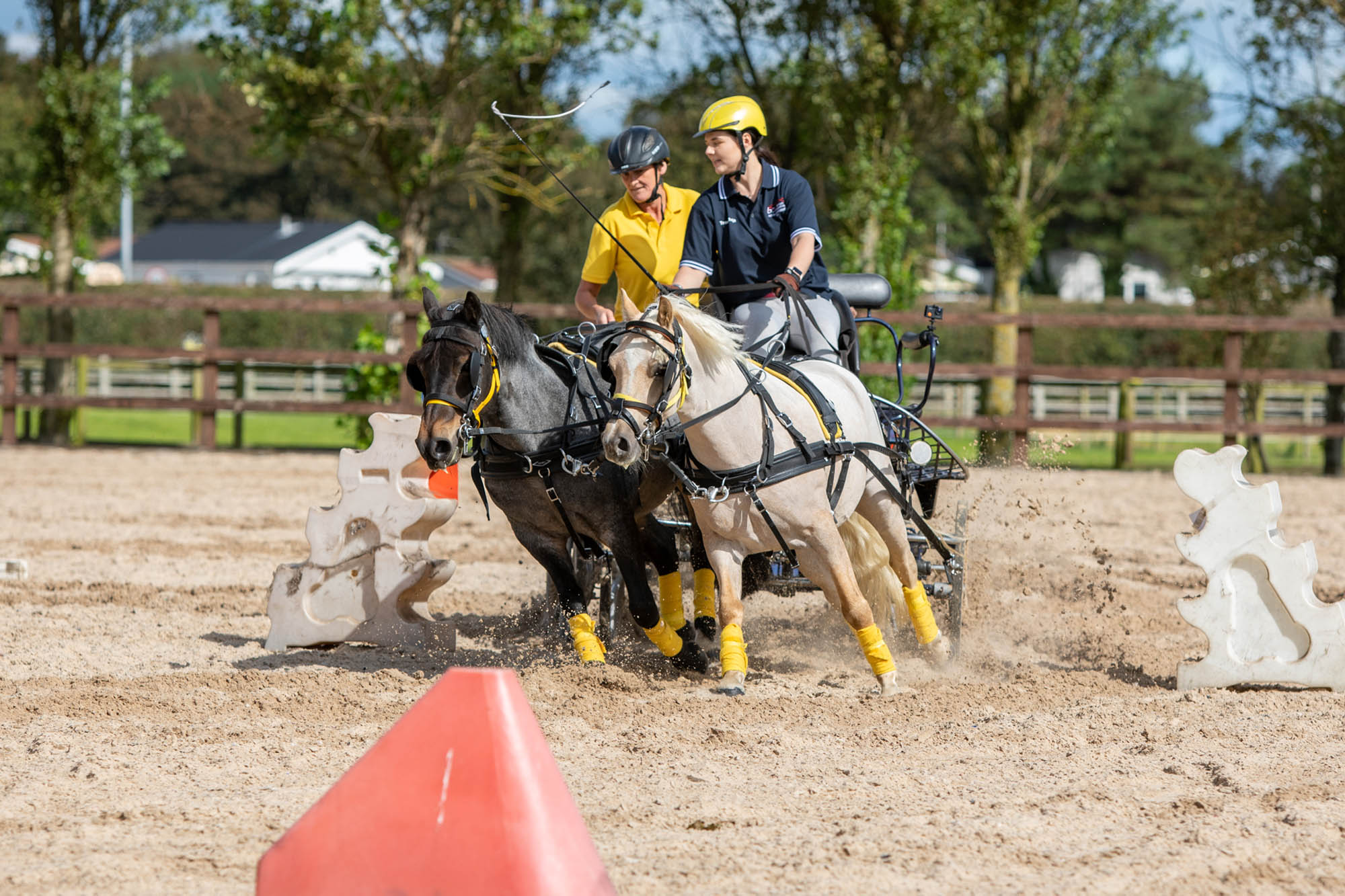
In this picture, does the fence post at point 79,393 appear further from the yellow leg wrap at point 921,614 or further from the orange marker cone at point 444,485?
the yellow leg wrap at point 921,614

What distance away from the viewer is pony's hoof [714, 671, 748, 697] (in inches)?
184

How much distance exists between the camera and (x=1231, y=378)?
13.4 m

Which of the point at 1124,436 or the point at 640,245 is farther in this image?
the point at 1124,436

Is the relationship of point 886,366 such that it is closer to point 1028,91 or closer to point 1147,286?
point 1028,91

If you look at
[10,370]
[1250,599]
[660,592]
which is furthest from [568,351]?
[10,370]

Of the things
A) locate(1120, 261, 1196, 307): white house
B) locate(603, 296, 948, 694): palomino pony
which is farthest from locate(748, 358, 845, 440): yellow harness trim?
locate(1120, 261, 1196, 307): white house

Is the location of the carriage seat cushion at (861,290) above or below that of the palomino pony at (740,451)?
above

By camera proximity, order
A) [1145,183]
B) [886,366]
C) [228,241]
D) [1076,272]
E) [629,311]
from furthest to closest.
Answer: [1076,272], [228,241], [1145,183], [886,366], [629,311]

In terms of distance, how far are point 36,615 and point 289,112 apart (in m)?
10.0

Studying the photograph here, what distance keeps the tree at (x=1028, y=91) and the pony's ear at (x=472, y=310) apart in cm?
1239

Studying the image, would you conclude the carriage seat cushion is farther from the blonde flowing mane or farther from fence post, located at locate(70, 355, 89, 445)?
fence post, located at locate(70, 355, 89, 445)

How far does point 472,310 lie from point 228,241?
5770 cm

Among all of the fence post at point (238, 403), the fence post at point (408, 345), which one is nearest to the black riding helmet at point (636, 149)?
the fence post at point (408, 345)

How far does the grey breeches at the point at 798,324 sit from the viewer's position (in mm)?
5172
